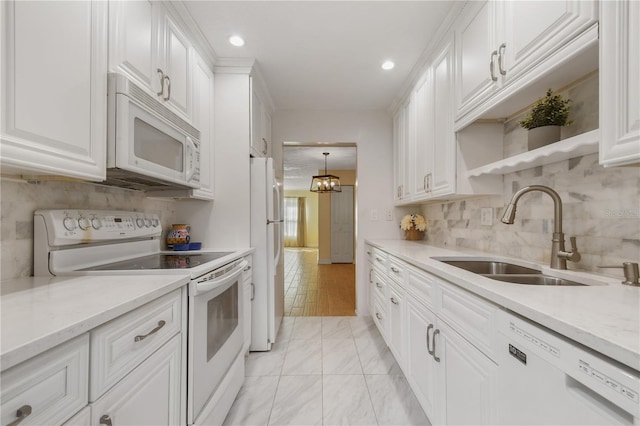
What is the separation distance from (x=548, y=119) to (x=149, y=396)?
1.97 metres

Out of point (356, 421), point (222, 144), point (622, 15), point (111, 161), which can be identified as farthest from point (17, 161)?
point (356, 421)

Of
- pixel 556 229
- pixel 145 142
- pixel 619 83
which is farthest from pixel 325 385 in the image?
pixel 619 83

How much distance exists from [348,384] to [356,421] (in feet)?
1.10

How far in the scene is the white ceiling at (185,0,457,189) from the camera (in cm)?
170

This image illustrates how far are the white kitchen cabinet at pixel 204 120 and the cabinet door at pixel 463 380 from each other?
174 cm

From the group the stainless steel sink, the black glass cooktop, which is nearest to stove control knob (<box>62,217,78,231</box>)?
the black glass cooktop

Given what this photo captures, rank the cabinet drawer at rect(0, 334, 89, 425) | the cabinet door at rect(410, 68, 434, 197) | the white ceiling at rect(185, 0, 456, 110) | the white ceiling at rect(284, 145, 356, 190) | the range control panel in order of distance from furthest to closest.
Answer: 1. the white ceiling at rect(284, 145, 356, 190)
2. the cabinet door at rect(410, 68, 434, 197)
3. the white ceiling at rect(185, 0, 456, 110)
4. the range control panel
5. the cabinet drawer at rect(0, 334, 89, 425)

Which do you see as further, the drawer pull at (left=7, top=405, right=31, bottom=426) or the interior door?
the interior door

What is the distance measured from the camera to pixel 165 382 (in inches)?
39.6

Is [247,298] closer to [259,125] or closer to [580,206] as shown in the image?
[259,125]

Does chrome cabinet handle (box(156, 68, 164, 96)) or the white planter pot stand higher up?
chrome cabinet handle (box(156, 68, 164, 96))

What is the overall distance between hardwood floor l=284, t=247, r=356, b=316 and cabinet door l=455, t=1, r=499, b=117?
258cm

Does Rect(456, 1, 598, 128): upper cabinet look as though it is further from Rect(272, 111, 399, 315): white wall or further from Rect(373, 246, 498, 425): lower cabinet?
Rect(272, 111, 399, 315): white wall

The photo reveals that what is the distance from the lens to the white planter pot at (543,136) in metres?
1.28
